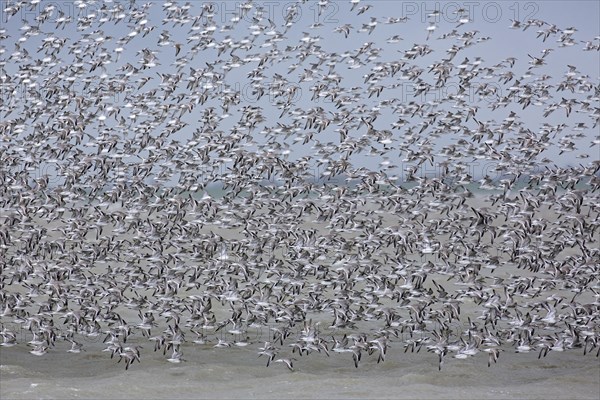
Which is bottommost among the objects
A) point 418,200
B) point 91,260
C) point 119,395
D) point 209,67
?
point 119,395

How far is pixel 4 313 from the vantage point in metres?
20.5

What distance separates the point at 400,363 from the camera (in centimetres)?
2083

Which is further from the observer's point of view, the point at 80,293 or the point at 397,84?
the point at 397,84

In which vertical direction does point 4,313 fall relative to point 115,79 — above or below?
below

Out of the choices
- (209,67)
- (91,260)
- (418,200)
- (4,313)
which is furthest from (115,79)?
(418,200)

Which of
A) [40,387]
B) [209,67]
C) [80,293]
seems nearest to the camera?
[40,387]

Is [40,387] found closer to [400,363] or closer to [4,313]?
[4,313]

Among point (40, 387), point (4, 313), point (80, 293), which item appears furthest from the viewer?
point (80, 293)

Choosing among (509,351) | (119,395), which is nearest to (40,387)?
(119,395)

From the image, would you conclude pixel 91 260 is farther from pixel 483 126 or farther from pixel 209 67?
pixel 483 126

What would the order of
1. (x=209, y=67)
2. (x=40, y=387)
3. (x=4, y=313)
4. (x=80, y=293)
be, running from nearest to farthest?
1. (x=40, y=387)
2. (x=4, y=313)
3. (x=80, y=293)
4. (x=209, y=67)

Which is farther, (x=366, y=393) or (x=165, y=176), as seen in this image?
(x=165, y=176)

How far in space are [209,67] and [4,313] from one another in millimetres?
8424

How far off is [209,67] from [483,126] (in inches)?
299
